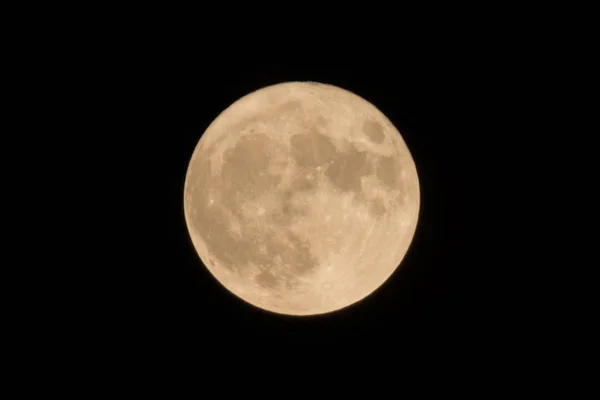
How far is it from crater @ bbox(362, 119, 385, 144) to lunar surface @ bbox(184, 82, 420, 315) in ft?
0.04

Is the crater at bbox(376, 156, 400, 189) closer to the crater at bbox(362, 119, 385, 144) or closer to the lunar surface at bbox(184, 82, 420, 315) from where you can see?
the lunar surface at bbox(184, 82, 420, 315)

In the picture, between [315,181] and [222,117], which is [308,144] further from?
[222,117]

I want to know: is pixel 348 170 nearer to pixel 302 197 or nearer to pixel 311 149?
pixel 311 149

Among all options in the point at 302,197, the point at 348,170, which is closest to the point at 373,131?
the point at 348,170

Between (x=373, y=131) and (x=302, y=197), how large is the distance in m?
1.00

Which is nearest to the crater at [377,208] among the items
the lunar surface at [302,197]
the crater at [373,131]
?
the lunar surface at [302,197]

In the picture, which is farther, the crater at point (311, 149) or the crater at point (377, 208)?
the crater at point (377, 208)

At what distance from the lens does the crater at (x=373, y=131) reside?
584 cm

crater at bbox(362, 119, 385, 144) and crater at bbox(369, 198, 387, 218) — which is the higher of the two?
crater at bbox(362, 119, 385, 144)

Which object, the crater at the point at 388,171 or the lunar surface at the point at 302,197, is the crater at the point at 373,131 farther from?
the crater at the point at 388,171

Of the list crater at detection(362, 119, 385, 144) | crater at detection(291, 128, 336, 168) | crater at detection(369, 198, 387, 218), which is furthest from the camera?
crater at detection(362, 119, 385, 144)

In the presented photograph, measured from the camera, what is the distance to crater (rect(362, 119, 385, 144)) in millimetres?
5844

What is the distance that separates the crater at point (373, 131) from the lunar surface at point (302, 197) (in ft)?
0.04

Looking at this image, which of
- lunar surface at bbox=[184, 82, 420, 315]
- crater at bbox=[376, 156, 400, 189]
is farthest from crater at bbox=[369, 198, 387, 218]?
crater at bbox=[376, 156, 400, 189]
